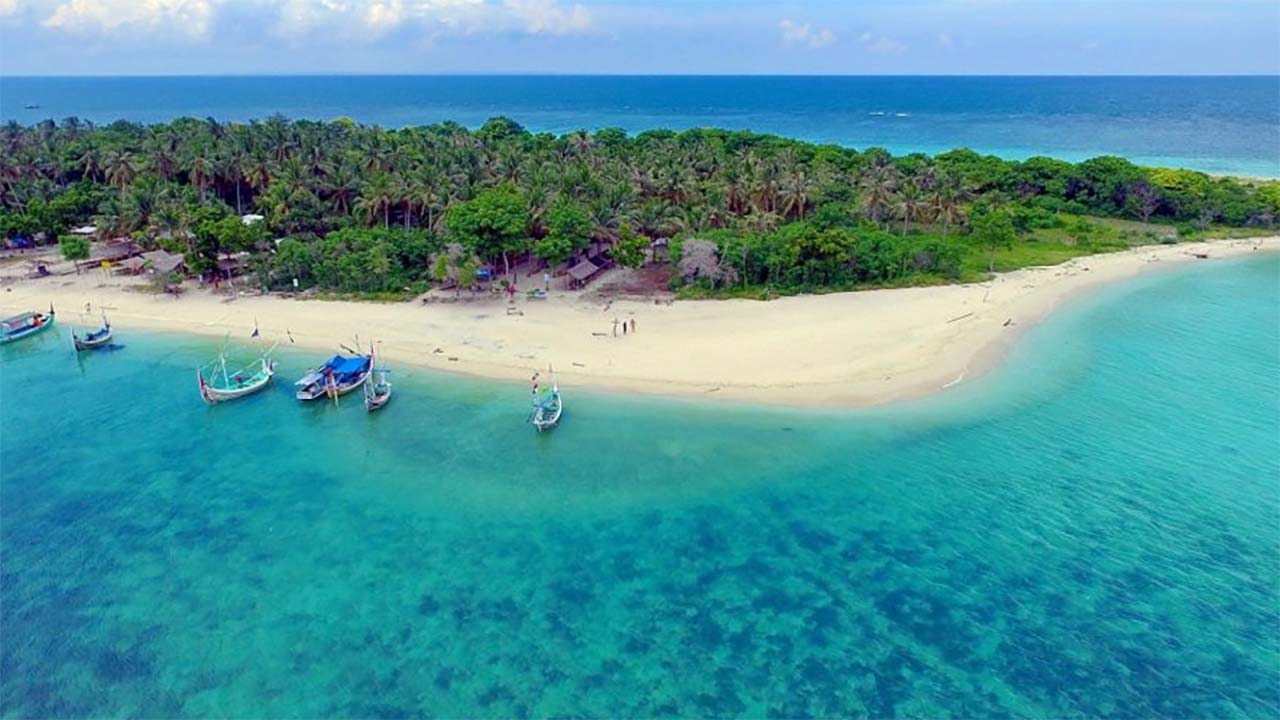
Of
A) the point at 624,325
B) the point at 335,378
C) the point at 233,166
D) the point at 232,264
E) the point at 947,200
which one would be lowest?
the point at 335,378

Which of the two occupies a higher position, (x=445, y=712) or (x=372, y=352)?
(x=372, y=352)

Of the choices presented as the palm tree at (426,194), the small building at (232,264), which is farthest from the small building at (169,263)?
the palm tree at (426,194)

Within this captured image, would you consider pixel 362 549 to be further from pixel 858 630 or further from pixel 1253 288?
pixel 1253 288

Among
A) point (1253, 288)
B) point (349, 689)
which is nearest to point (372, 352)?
point (349, 689)

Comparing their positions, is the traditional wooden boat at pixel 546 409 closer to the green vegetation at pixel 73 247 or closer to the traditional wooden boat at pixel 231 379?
the traditional wooden boat at pixel 231 379

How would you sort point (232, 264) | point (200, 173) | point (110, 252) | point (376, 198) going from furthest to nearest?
point (200, 173)
point (110, 252)
point (376, 198)
point (232, 264)

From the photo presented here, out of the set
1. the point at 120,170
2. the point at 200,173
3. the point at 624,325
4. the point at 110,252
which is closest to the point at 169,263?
the point at 110,252

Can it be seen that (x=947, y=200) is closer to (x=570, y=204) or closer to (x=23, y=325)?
(x=570, y=204)
